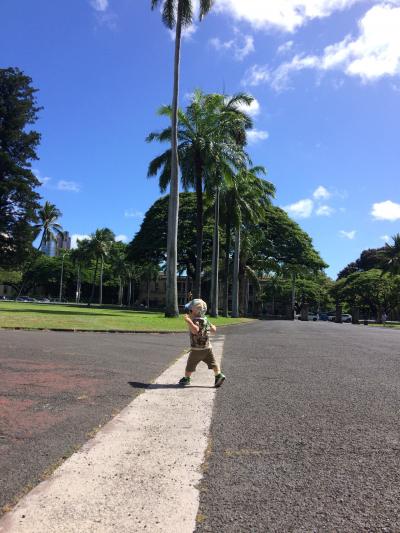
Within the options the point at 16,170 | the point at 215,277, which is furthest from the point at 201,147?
the point at 16,170

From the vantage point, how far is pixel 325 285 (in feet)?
329

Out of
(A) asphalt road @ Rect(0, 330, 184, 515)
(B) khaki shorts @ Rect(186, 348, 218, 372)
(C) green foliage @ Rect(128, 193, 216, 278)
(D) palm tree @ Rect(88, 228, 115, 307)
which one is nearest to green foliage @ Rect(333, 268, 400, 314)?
(C) green foliage @ Rect(128, 193, 216, 278)

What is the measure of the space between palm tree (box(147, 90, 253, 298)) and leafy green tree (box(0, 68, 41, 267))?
1743 centimetres

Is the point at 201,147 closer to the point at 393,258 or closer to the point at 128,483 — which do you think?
the point at 128,483

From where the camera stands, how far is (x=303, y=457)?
4395mm

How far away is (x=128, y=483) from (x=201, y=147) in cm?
2813

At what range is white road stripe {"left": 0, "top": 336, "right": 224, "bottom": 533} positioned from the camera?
312cm

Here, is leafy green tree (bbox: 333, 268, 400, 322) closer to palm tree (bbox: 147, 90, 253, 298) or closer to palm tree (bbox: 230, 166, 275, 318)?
palm tree (bbox: 230, 166, 275, 318)

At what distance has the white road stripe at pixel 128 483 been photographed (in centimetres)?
312

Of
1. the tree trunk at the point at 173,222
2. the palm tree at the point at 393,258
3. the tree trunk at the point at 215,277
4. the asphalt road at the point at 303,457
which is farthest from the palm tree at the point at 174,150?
the palm tree at the point at 393,258

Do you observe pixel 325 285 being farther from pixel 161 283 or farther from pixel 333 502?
pixel 333 502

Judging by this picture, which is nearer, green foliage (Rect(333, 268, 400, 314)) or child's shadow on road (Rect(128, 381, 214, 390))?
child's shadow on road (Rect(128, 381, 214, 390))

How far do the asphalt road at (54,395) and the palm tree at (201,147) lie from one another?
787 inches

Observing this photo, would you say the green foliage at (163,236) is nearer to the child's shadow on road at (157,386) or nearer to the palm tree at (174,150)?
the palm tree at (174,150)
